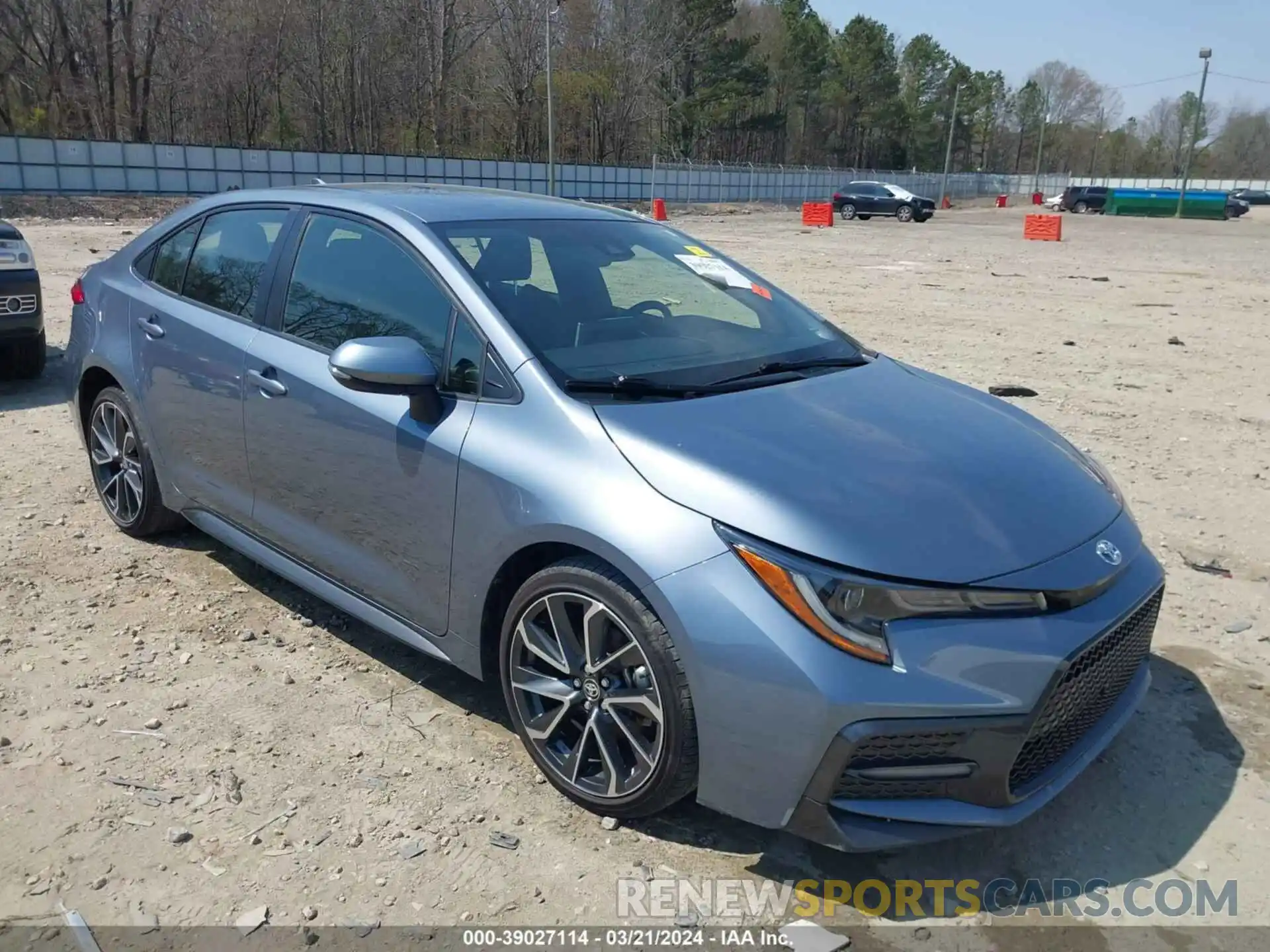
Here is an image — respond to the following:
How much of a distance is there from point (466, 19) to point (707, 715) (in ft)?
218

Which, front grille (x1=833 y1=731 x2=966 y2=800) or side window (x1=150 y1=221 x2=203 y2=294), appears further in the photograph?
side window (x1=150 y1=221 x2=203 y2=294)

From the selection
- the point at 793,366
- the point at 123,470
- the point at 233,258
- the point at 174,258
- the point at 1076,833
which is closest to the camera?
the point at 1076,833

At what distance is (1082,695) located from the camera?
8.77 feet

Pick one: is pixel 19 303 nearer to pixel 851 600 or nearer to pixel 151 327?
pixel 151 327

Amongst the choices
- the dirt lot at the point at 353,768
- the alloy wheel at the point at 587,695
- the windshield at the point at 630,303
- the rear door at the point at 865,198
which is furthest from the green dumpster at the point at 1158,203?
the alloy wheel at the point at 587,695

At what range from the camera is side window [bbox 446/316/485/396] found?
3.14 m

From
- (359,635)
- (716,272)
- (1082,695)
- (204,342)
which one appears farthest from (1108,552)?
(204,342)

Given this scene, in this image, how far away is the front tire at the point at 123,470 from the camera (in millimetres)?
4574

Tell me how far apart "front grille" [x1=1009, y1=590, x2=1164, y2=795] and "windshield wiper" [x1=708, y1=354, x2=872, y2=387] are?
1313mm

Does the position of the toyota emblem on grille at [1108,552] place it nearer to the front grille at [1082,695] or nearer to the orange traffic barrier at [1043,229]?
the front grille at [1082,695]

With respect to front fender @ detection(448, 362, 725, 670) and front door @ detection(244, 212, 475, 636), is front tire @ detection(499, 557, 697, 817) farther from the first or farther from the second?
front door @ detection(244, 212, 475, 636)

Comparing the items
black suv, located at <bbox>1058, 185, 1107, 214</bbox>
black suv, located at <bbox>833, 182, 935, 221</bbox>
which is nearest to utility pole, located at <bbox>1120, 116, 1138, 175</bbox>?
black suv, located at <bbox>1058, 185, 1107, 214</bbox>

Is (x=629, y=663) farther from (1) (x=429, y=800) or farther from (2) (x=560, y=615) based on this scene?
(1) (x=429, y=800)

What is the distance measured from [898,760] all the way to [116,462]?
13.2 feet
